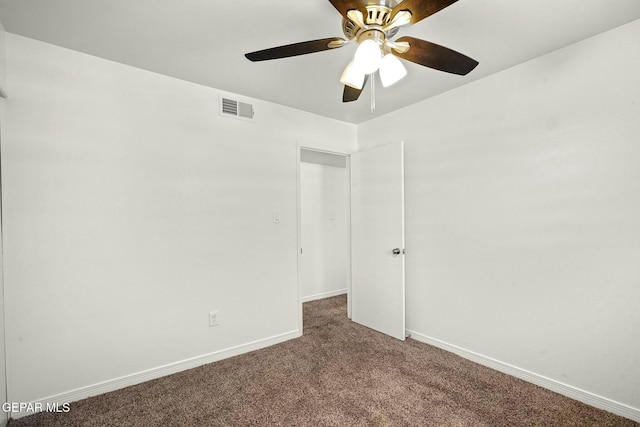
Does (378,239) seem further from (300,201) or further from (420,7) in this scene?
(420,7)

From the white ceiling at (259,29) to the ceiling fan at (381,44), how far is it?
1.15ft

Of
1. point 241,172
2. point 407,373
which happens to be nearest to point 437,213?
point 407,373

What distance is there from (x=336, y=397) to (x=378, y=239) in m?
1.64

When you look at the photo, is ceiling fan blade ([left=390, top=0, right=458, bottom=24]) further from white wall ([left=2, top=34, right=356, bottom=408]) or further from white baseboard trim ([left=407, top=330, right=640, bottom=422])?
white baseboard trim ([left=407, top=330, right=640, bottom=422])

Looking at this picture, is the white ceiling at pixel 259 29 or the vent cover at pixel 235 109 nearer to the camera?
the white ceiling at pixel 259 29

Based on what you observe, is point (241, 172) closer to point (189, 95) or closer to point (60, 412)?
point (189, 95)

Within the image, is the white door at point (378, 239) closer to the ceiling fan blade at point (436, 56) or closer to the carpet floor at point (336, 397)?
the carpet floor at point (336, 397)

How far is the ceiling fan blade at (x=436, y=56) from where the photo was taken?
1403 millimetres

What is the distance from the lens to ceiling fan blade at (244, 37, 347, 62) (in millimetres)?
1409

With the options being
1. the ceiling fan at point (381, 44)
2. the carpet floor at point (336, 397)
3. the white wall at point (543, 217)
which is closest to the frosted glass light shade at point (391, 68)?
the ceiling fan at point (381, 44)

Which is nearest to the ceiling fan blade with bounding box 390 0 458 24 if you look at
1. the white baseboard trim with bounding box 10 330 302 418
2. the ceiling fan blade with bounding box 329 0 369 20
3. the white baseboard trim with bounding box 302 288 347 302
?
the ceiling fan blade with bounding box 329 0 369 20

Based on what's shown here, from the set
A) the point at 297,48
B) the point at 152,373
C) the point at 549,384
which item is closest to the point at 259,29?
the point at 297,48

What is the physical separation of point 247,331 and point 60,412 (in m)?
1.35

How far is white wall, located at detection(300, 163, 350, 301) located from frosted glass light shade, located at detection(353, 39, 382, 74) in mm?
3035
